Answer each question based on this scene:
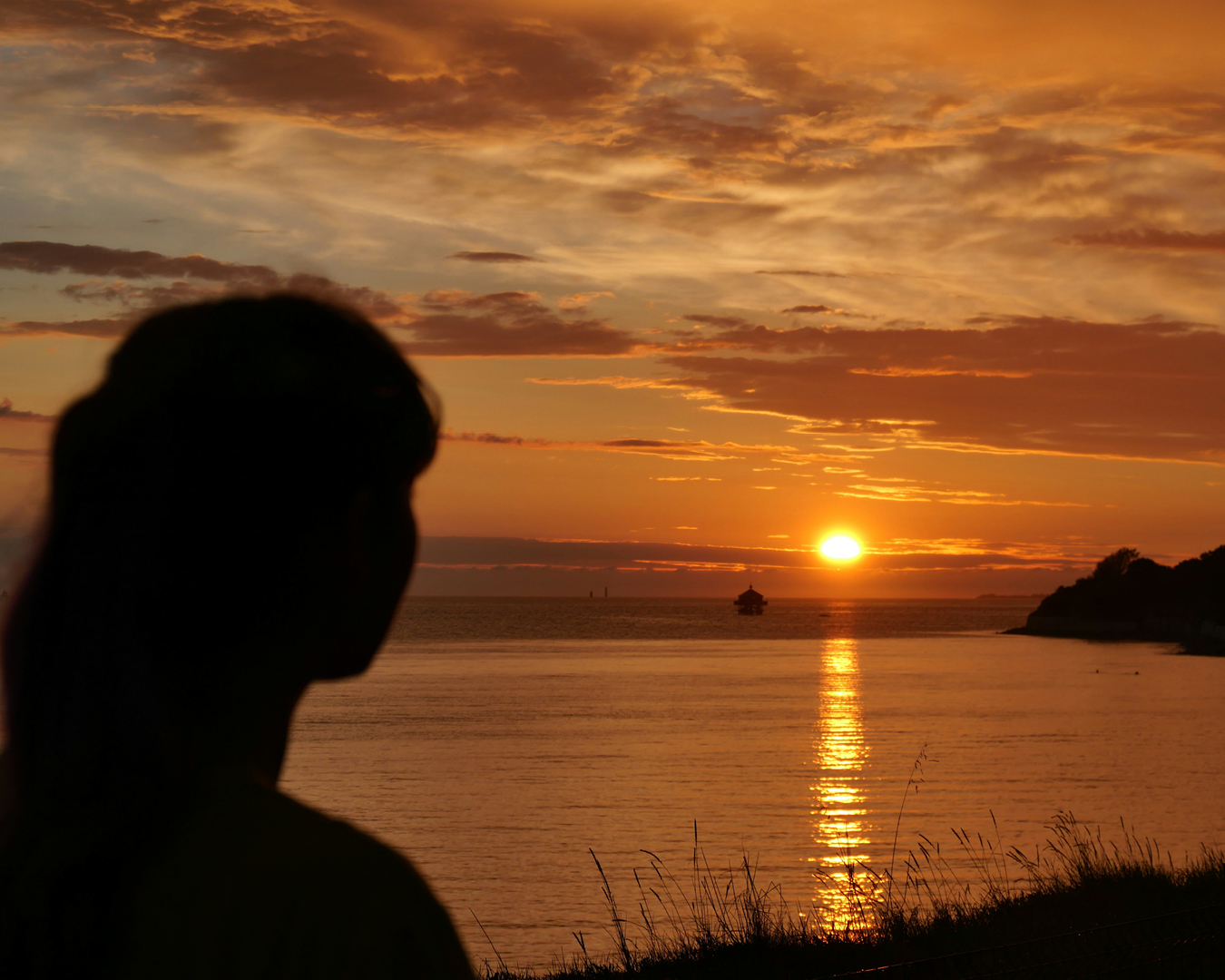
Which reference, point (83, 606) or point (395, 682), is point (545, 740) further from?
point (83, 606)

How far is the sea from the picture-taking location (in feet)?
75.7

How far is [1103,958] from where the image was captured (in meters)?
7.85

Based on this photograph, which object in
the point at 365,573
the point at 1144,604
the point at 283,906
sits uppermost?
the point at 365,573

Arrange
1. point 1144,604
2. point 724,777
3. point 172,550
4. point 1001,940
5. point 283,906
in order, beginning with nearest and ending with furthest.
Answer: point 283,906
point 172,550
point 1001,940
point 724,777
point 1144,604

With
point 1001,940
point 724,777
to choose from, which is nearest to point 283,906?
point 1001,940

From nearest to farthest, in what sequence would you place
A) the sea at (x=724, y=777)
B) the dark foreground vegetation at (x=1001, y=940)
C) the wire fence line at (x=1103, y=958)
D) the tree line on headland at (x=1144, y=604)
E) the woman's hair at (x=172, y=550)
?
the woman's hair at (x=172, y=550) → the wire fence line at (x=1103, y=958) → the dark foreground vegetation at (x=1001, y=940) → the sea at (x=724, y=777) → the tree line on headland at (x=1144, y=604)

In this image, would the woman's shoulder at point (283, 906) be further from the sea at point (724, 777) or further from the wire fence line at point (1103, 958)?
the wire fence line at point (1103, 958)

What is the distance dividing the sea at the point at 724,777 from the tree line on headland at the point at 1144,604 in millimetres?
43844

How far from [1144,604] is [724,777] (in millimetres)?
131698

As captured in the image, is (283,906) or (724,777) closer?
(283,906)

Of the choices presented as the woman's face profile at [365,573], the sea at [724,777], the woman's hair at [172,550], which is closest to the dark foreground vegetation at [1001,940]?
the sea at [724,777]

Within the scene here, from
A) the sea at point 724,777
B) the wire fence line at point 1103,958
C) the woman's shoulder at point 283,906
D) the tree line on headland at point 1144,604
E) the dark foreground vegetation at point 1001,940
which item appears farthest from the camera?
the tree line on headland at point 1144,604

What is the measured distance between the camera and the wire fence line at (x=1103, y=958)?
24.8ft

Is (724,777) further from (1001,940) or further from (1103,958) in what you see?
(1103,958)
